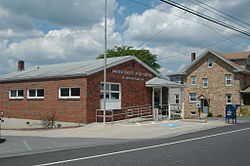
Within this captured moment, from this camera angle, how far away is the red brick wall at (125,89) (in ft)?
61.5

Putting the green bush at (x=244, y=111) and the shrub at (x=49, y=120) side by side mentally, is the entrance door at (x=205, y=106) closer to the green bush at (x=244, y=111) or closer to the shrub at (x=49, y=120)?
the green bush at (x=244, y=111)

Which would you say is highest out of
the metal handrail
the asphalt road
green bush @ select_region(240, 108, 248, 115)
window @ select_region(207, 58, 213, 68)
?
window @ select_region(207, 58, 213, 68)

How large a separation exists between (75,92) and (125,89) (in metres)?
4.19

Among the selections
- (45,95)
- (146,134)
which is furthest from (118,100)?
(146,134)

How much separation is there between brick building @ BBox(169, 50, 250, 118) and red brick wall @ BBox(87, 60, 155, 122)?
17.1m

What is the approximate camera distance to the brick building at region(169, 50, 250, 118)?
3631cm

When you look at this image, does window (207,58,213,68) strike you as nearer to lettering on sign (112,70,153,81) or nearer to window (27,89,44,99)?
lettering on sign (112,70,153,81)

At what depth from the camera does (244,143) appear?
10.8 m

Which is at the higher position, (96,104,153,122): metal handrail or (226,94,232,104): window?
(226,94,232,104): window

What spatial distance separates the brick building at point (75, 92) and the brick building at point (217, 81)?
51.8 ft

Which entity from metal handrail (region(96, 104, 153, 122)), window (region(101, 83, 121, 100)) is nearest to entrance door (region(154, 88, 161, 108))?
metal handrail (region(96, 104, 153, 122))

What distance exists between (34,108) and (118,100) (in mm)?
6967

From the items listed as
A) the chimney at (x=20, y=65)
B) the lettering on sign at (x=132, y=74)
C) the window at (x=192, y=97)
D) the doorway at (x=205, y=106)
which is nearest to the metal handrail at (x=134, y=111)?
the lettering on sign at (x=132, y=74)

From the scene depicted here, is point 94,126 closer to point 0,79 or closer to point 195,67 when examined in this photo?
point 0,79
